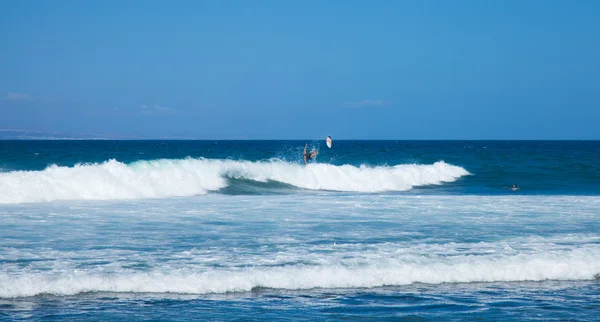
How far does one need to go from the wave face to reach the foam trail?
12.4 metres

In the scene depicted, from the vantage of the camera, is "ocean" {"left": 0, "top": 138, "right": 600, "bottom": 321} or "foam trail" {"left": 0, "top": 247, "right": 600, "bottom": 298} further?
"foam trail" {"left": 0, "top": 247, "right": 600, "bottom": 298}

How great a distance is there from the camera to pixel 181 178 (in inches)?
1081

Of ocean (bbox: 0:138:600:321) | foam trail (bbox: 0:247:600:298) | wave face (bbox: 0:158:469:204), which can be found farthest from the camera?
wave face (bbox: 0:158:469:204)

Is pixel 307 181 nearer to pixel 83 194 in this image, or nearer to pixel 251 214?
pixel 83 194

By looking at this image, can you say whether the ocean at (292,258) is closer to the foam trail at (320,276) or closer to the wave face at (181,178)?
the foam trail at (320,276)

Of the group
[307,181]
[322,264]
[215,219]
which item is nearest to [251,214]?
[215,219]

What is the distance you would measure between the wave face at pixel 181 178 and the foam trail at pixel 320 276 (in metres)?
12.4

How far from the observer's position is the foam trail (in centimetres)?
924

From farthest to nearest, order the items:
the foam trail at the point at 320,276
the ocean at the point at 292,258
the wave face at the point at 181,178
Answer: the wave face at the point at 181,178 → the foam trail at the point at 320,276 → the ocean at the point at 292,258

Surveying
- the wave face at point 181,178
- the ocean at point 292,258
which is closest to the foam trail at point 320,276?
the ocean at point 292,258

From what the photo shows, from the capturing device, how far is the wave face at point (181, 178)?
22.0 metres

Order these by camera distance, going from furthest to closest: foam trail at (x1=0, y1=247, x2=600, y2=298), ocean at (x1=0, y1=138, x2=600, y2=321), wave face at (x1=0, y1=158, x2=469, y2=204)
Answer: wave face at (x1=0, y1=158, x2=469, y2=204), foam trail at (x1=0, y1=247, x2=600, y2=298), ocean at (x1=0, y1=138, x2=600, y2=321)

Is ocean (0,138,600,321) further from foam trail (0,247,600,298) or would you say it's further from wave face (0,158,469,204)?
wave face (0,158,469,204)

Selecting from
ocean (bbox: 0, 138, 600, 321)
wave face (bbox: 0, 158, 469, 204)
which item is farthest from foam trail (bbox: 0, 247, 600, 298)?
wave face (bbox: 0, 158, 469, 204)
